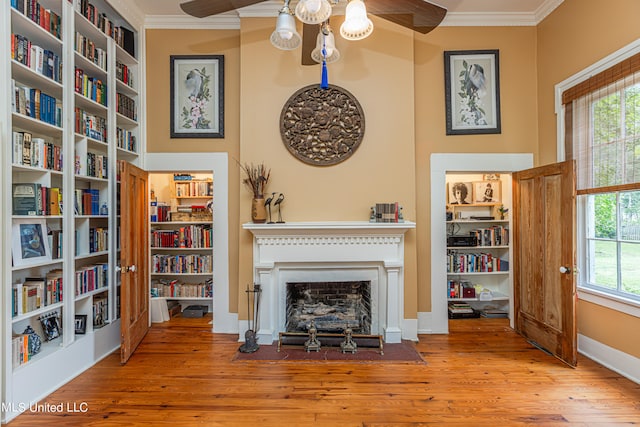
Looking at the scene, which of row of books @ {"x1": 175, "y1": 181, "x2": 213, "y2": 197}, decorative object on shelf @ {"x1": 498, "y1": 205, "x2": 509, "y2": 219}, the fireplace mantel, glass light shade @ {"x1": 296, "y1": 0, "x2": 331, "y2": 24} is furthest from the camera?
row of books @ {"x1": 175, "y1": 181, "x2": 213, "y2": 197}

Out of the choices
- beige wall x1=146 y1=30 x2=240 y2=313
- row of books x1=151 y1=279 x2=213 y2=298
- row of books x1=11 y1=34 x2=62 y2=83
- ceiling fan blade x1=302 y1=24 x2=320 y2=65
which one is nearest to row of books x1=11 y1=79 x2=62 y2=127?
row of books x1=11 y1=34 x2=62 y2=83

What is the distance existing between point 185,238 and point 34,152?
2.23 m

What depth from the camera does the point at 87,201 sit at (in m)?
3.03

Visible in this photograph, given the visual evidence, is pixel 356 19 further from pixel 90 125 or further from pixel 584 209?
pixel 584 209

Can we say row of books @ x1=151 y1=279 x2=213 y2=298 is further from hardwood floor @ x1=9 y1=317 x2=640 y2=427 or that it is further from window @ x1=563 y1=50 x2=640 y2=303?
window @ x1=563 y1=50 x2=640 y2=303

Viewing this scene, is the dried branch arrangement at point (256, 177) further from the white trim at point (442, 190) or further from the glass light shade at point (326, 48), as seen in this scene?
the white trim at point (442, 190)

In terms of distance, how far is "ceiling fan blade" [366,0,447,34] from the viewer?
2010mm

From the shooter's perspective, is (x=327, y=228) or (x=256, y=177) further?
(x=256, y=177)

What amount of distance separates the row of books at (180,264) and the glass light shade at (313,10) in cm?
348

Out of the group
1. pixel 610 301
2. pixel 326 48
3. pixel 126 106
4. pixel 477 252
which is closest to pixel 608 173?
pixel 610 301

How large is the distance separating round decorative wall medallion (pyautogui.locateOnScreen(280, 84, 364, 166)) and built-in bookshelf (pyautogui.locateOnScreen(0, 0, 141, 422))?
70.7 inches

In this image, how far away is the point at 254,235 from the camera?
3.42 meters

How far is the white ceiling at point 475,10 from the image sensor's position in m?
3.52

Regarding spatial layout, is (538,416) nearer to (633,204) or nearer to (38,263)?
(633,204)
